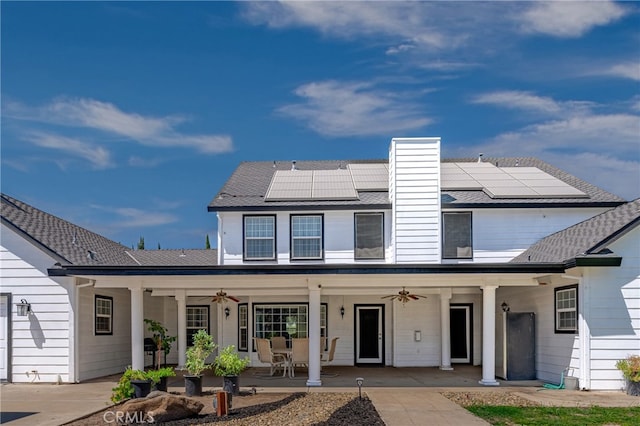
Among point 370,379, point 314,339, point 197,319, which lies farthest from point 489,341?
point 197,319

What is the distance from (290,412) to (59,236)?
975 cm

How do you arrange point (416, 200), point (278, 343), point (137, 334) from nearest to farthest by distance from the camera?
point (137, 334) → point (416, 200) → point (278, 343)

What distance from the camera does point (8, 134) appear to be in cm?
1438

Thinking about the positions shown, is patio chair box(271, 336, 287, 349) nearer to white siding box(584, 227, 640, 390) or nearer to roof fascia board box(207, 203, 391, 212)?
roof fascia board box(207, 203, 391, 212)

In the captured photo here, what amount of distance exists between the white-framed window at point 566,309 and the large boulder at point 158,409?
836cm

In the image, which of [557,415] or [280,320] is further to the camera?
[280,320]

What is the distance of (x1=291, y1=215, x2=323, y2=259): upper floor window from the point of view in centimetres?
1775

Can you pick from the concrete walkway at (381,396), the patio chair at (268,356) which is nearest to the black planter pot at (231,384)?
the concrete walkway at (381,396)

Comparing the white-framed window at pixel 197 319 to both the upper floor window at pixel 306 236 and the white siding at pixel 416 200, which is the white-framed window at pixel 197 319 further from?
the white siding at pixel 416 200

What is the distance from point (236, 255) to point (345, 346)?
181 inches

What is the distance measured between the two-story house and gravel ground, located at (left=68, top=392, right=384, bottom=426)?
7.41 feet

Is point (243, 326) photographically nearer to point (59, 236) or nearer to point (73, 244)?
point (73, 244)

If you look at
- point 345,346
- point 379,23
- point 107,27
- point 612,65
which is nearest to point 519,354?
point 345,346

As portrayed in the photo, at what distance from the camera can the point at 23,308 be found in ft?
48.5
